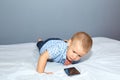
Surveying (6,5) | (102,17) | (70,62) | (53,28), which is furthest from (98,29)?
(6,5)

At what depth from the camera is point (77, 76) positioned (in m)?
1.15

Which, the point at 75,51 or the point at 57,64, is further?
the point at 57,64

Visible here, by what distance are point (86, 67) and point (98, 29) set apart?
0.90m

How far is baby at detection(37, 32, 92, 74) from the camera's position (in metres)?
1.20

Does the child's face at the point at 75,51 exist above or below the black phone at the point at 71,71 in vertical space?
above

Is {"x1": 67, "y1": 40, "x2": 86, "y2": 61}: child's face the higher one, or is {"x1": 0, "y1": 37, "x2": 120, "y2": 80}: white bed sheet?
{"x1": 67, "y1": 40, "x2": 86, "y2": 61}: child's face

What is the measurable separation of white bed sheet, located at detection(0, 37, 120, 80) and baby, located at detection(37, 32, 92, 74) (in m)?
0.05

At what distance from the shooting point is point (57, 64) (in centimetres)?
134

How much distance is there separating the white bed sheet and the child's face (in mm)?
88

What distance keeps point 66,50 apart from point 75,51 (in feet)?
0.34

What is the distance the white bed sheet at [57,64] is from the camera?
114 cm

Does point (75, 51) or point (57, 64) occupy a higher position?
point (75, 51)

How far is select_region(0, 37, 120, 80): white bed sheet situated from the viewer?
3.75ft

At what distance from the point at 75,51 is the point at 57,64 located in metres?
0.20
